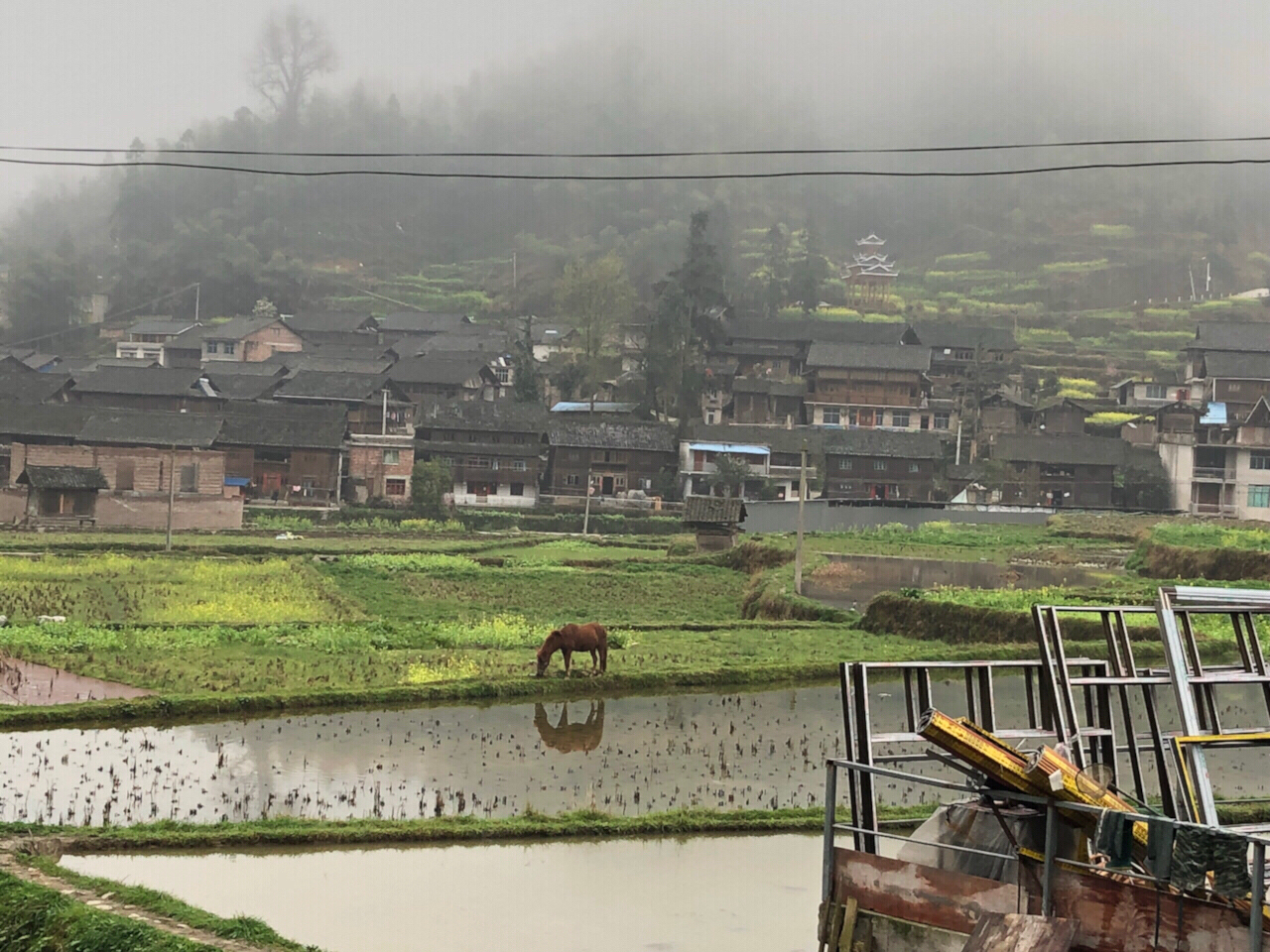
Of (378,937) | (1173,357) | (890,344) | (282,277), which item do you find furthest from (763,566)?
(282,277)

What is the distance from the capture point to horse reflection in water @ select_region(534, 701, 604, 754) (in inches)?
600

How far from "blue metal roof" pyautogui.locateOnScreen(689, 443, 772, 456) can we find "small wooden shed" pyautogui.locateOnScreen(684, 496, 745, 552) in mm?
19311

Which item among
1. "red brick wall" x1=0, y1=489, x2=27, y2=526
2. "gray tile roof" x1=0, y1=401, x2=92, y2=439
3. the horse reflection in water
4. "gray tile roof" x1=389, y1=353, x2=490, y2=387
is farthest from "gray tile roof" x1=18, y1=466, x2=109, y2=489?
the horse reflection in water

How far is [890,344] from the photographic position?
72.9 m

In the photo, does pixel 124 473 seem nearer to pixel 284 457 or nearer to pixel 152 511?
pixel 152 511

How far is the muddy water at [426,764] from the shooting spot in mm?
12195

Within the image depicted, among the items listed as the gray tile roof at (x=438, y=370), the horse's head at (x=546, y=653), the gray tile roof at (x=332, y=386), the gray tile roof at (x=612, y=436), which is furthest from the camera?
the gray tile roof at (x=438, y=370)

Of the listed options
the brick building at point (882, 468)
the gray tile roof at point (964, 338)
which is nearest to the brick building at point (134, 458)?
the brick building at point (882, 468)

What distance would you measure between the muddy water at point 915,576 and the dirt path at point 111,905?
71.7 feet

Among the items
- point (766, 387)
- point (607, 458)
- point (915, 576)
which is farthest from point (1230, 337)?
point (915, 576)

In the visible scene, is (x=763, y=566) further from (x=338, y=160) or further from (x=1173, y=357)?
(x=338, y=160)

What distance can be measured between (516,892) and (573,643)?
9126 millimetres

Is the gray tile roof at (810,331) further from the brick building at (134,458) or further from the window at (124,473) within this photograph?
the window at (124,473)

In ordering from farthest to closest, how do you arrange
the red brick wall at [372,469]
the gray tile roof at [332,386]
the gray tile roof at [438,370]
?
the gray tile roof at [438,370] → the gray tile roof at [332,386] → the red brick wall at [372,469]
